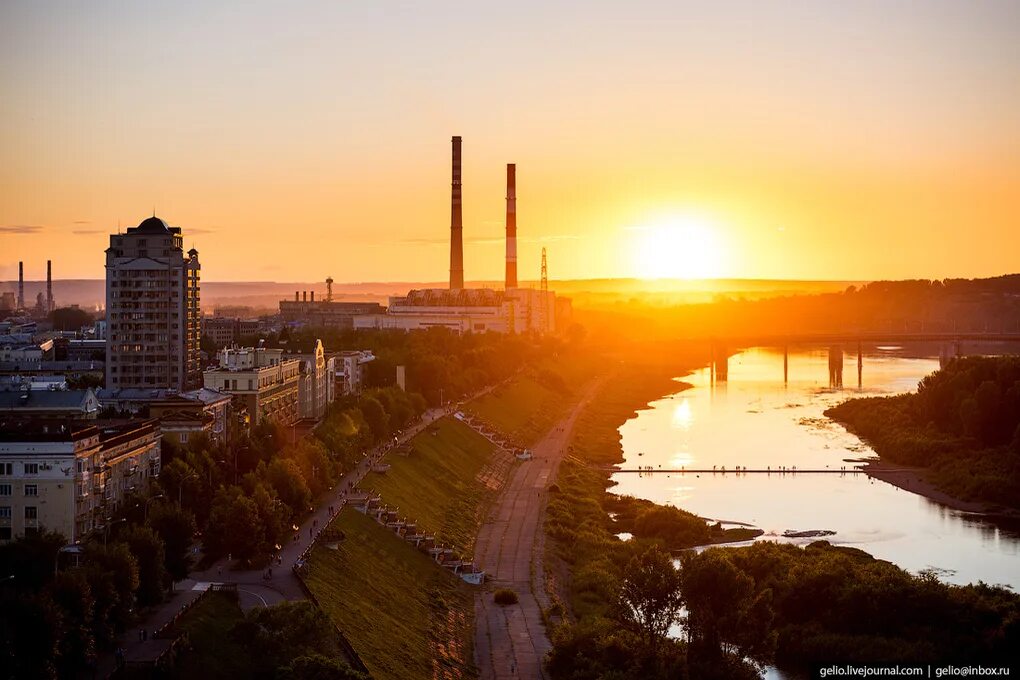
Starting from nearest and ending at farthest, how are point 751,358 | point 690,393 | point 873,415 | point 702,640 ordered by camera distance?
1. point 702,640
2. point 873,415
3. point 690,393
4. point 751,358

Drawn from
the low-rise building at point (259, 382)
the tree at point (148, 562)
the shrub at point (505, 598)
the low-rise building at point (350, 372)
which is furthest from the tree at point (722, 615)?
the low-rise building at point (350, 372)

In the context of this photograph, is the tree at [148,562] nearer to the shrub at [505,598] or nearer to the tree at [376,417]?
the shrub at [505,598]

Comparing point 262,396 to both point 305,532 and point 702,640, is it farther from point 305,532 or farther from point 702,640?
point 702,640

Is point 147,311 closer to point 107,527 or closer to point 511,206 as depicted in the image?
point 107,527

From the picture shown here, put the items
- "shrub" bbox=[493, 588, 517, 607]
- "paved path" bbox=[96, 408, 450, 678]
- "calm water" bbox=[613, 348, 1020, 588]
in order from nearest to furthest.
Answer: "paved path" bbox=[96, 408, 450, 678], "shrub" bbox=[493, 588, 517, 607], "calm water" bbox=[613, 348, 1020, 588]

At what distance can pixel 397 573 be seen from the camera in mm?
31625

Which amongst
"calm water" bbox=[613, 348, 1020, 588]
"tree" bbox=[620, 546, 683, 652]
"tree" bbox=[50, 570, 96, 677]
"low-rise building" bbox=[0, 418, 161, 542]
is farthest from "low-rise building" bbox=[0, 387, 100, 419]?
"calm water" bbox=[613, 348, 1020, 588]

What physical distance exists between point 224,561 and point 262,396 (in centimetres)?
1829

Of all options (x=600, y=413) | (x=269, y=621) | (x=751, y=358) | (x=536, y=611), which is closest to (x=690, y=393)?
(x=600, y=413)

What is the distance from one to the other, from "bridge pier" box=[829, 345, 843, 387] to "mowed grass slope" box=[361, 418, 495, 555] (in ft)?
185

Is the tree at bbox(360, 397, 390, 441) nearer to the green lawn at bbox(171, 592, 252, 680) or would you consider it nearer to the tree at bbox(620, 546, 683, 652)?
the tree at bbox(620, 546, 683, 652)

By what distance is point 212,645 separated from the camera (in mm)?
22453

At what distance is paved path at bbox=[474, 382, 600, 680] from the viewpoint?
27.6 meters

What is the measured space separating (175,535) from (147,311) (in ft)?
99.7
